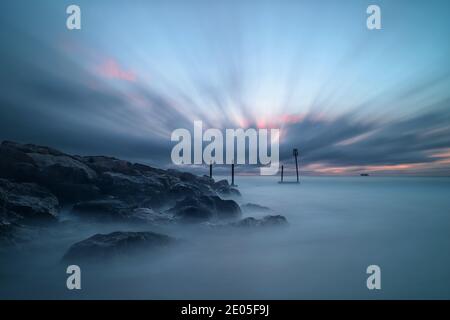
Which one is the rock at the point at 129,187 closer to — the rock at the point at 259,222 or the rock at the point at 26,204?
the rock at the point at 26,204

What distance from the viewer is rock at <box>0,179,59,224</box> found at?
6.69 metres

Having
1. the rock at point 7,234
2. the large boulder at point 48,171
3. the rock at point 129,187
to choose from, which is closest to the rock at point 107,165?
the rock at point 129,187

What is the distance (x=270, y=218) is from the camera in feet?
29.0

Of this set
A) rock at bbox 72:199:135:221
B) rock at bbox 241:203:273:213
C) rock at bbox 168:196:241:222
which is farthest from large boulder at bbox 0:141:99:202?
rock at bbox 241:203:273:213

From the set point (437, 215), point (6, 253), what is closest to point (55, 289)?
point (6, 253)

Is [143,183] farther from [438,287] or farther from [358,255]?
[438,287]

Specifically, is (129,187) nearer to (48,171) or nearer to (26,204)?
(48,171)

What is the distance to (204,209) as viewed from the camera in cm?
904

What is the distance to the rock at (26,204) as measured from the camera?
21.9 feet

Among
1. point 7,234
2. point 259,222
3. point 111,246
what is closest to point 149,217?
point 111,246

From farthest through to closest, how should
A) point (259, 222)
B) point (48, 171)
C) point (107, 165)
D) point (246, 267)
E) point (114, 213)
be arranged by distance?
point (107, 165)
point (48, 171)
point (259, 222)
point (114, 213)
point (246, 267)

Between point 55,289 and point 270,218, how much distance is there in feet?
23.2

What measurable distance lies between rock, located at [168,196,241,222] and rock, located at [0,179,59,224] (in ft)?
14.7

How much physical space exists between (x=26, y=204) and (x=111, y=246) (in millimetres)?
4229
